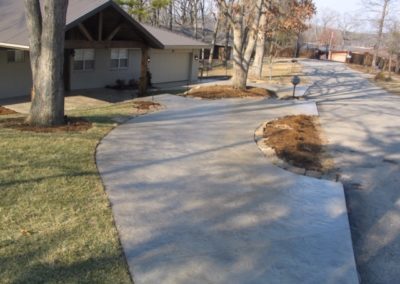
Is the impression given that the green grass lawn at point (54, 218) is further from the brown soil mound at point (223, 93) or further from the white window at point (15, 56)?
the brown soil mound at point (223, 93)

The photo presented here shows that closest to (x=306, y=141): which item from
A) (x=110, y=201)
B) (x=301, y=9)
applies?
(x=110, y=201)

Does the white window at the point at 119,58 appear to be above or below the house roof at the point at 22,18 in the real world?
below

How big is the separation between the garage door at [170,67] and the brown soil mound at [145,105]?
980 centimetres

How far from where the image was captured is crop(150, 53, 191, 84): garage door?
80.3ft

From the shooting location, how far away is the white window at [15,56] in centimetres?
1677

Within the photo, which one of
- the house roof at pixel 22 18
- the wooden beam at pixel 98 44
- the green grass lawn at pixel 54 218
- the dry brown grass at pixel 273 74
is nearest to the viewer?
the green grass lawn at pixel 54 218

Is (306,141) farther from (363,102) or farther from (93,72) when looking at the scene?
(93,72)

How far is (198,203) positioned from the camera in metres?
6.30

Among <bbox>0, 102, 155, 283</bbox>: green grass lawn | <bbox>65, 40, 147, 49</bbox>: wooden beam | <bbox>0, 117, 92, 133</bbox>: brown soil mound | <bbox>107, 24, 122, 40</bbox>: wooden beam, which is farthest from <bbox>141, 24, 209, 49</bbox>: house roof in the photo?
<bbox>0, 102, 155, 283</bbox>: green grass lawn

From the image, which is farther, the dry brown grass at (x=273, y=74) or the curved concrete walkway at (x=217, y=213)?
the dry brown grass at (x=273, y=74)

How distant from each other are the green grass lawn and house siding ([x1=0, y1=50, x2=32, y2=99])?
911 centimetres

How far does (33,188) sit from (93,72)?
15.2 meters

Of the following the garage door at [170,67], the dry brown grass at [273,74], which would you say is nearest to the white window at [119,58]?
the garage door at [170,67]

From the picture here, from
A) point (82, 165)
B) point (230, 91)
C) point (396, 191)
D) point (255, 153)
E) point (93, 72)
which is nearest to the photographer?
point (82, 165)
